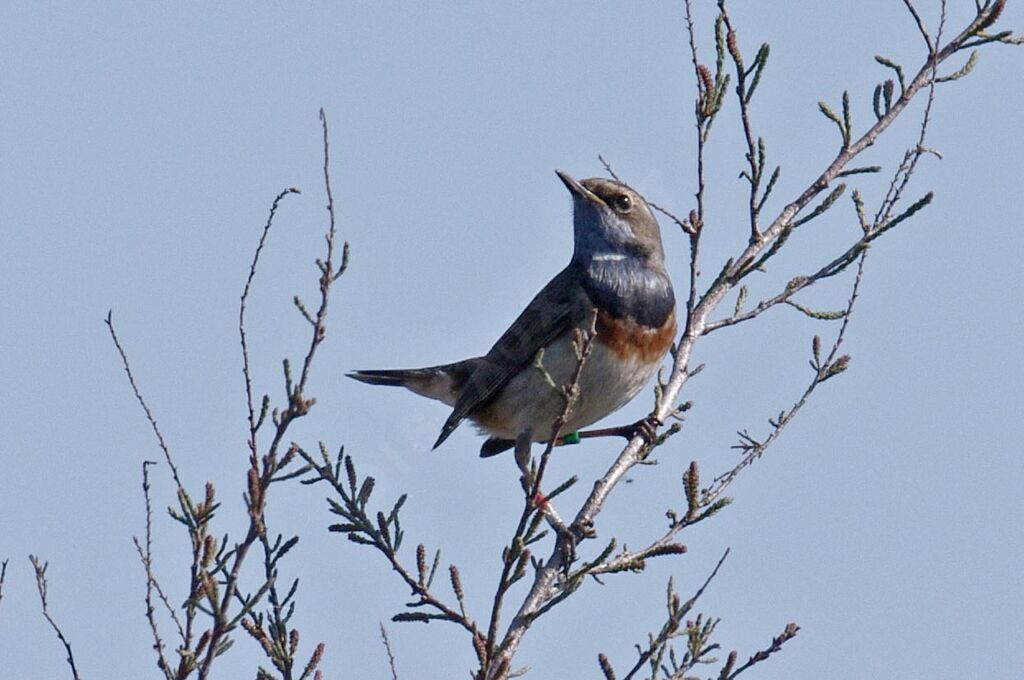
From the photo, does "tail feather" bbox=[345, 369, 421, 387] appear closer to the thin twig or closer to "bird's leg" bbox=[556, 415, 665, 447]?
"bird's leg" bbox=[556, 415, 665, 447]

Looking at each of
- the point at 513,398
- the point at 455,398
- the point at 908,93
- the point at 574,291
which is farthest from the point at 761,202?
the point at 455,398

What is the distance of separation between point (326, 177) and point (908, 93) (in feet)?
12.7

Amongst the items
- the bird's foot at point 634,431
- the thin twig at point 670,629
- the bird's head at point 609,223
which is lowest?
the thin twig at point 670,629

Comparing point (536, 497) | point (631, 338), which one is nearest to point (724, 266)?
point (631, 338)

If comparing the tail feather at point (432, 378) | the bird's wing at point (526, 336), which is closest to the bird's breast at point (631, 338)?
the bird's wing at point (526, 336)

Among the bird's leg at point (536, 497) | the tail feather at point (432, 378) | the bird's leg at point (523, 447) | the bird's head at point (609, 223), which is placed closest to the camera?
the bird's leg at point (536, 497)

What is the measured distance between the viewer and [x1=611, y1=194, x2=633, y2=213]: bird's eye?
870cm

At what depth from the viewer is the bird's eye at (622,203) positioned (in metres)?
8.70

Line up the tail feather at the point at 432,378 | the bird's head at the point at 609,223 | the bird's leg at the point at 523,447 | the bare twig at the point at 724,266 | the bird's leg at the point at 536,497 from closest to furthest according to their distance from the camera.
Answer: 1. the bird's leg at the point at 536,497
2. the bare twig at the point at 724,266
3. the bird's leg at the point at 523,447
4. the bird's head at the point at 609,223
5. the tail feather at the point at 432,378

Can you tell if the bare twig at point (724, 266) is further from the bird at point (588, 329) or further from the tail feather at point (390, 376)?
the tail feather at point (390, 376)

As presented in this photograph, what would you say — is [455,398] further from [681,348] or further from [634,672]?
[634,672]

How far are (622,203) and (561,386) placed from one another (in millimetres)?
1424

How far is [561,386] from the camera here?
796cm

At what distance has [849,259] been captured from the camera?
7109 millimetres
